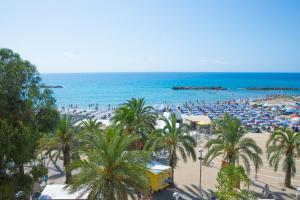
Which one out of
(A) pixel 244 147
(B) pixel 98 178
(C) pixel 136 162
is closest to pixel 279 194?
(A) pixel 244 147

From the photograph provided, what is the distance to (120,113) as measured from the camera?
20.0 m

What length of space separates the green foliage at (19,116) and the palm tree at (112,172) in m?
2.04

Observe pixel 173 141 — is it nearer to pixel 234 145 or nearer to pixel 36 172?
pixel 234 145

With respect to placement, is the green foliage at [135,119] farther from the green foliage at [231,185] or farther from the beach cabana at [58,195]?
the green foliage at [231,185]

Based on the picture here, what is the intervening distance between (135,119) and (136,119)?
0.21 meters

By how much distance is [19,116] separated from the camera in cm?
1323

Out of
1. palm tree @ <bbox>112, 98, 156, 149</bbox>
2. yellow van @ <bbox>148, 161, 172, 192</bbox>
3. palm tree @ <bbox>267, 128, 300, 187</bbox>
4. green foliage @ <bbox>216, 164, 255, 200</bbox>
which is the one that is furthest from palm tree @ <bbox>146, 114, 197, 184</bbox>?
green foliage @ <bbox>216, 164, 255, 200</bbox>

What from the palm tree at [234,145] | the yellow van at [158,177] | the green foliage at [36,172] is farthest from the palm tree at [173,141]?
the green foliage at [36,172]

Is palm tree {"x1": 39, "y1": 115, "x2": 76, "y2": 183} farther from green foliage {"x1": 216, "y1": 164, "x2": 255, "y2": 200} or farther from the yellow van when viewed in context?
green foliage {"x1": 216, "y1": 164, "x2": 255, "y2": 200}

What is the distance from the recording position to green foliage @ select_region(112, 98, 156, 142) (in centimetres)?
1959

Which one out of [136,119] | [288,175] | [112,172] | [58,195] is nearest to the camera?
[112,172]

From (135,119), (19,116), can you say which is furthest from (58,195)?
(135,119)

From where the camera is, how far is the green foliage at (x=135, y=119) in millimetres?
19594

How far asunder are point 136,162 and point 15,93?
7168mm
